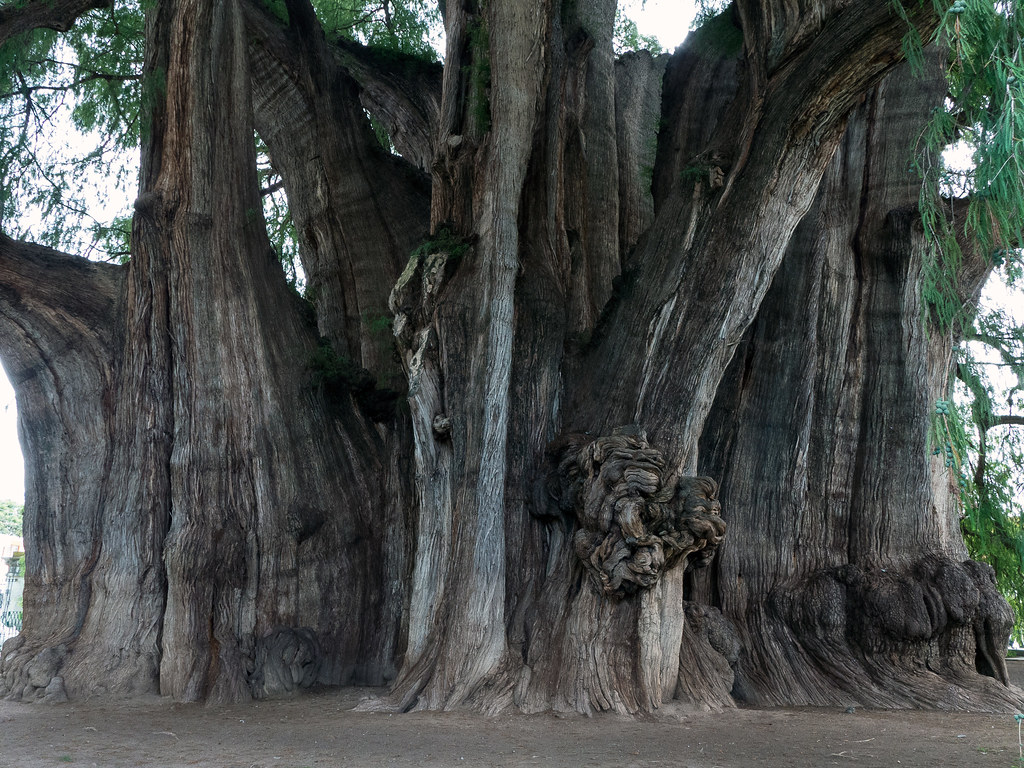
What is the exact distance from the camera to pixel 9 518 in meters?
36.3

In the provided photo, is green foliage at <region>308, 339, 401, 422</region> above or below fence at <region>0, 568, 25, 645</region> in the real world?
above

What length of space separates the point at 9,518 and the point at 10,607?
27443 mm

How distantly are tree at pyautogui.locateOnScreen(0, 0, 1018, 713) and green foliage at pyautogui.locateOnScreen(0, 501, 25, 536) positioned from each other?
24.6 metres

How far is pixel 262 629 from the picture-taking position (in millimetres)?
5793

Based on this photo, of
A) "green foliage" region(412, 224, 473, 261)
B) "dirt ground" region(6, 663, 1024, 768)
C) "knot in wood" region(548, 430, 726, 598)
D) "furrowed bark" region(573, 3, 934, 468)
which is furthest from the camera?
"green foliage" region(412, 224, 473, 261)

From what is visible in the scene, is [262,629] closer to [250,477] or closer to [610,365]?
[250,477]

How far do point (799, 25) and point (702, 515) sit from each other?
3.01 m

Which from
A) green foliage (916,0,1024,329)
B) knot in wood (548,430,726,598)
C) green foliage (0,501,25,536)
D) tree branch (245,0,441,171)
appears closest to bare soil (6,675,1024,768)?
knot in wood (548,430,726,598)

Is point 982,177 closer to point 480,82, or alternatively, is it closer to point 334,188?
point 480,82

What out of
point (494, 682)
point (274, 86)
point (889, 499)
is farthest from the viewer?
point (274, 86)

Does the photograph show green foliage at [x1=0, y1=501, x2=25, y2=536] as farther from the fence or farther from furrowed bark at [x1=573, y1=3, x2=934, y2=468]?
furrowed bark at [x1=573, y1=3, x2=934, y2=468]

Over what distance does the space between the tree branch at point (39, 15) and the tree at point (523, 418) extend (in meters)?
0.04

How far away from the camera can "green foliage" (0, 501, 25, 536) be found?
1189 inches

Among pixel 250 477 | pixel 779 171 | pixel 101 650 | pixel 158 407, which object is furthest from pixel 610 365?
pixel 101 650
